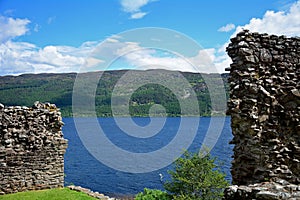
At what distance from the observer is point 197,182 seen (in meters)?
24.2

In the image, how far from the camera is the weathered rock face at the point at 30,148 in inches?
620

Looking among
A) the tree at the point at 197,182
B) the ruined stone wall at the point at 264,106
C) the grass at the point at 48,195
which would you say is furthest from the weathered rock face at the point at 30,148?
the ruined stone wall at the point at 264,106

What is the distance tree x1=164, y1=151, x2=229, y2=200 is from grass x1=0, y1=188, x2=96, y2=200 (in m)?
9.21

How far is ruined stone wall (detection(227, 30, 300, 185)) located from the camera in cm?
786

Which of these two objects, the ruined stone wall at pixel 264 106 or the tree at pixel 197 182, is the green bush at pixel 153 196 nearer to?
the tree at pixel 197 182

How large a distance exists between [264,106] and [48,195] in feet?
34.3

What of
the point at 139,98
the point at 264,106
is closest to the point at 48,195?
the point at 264,106

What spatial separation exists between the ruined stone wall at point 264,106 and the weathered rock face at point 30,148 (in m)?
10.4

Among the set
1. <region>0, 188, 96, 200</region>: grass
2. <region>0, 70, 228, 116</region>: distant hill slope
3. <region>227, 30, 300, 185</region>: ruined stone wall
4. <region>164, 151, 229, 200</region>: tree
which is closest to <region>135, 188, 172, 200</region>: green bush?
<region>164, 151, 229, 200</region>: tree

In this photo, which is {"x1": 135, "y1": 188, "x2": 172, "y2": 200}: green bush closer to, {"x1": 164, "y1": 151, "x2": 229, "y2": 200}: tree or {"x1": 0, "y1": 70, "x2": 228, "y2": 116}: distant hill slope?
{"x1": 164, "y1": 151, "x2": 229, "y2": 200}: tree

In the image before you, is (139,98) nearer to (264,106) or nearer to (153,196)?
(153,196)

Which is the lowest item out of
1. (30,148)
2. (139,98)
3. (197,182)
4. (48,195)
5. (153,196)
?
(153,196)

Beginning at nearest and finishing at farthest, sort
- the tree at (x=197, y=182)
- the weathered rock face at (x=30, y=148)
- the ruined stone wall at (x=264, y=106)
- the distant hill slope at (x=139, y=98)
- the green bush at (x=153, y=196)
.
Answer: the ruined stone wall at (x=264, y=106) → the weathered rock face at (x=30, y=148) → the green bush at (x=153, y=196) → the tree at (x=197, y=182) → the distant hill slope at (x=139, y=98)

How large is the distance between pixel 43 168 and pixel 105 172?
35.1 m
